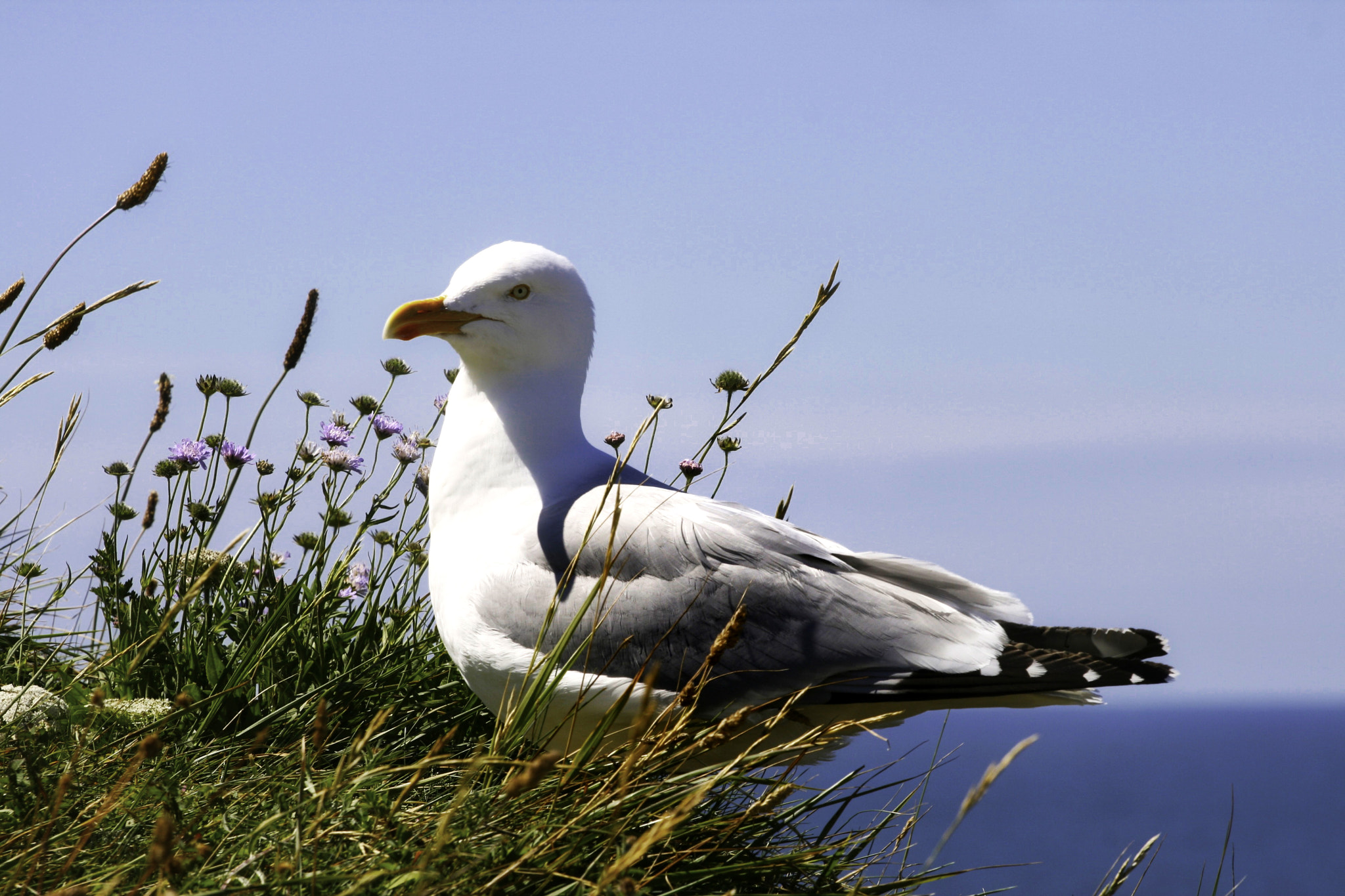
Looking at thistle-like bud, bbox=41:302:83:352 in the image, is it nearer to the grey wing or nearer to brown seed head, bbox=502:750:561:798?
the grey wing

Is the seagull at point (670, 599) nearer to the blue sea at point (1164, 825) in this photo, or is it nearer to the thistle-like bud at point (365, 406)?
the thistle-like bud at point (365, 406)

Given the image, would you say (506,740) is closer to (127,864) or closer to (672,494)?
(127,864)

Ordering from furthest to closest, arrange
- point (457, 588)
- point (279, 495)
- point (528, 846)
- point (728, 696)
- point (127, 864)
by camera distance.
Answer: point (279, 495) → point (457, 588) → point (728, 696) → point (528, 846) → point (127, 864)

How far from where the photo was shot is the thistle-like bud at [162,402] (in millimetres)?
4297

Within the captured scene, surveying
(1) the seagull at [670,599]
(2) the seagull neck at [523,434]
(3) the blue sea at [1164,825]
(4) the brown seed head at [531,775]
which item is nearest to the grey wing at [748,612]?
(1) the seagull at [670,599]

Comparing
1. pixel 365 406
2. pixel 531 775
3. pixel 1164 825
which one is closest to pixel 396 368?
pixel 365 406

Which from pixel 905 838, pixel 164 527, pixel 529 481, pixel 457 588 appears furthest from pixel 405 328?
pixel 905 838

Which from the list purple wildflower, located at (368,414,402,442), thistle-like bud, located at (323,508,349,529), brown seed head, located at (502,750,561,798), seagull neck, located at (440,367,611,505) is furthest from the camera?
purple wildflower, located at (368,414,402,442)

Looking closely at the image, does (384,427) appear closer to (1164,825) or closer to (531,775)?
(531,775)

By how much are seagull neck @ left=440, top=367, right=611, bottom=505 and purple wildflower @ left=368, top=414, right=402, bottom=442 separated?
0.55 meters

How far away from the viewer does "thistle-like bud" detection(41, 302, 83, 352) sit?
3.69 metres

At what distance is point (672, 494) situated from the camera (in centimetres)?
398

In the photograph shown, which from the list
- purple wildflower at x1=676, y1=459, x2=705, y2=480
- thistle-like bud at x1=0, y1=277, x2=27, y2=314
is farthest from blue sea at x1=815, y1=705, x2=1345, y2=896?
thistle-like bud at x1=0, y1=277, x2=27, y2=314

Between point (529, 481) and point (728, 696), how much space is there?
1.15 meters
